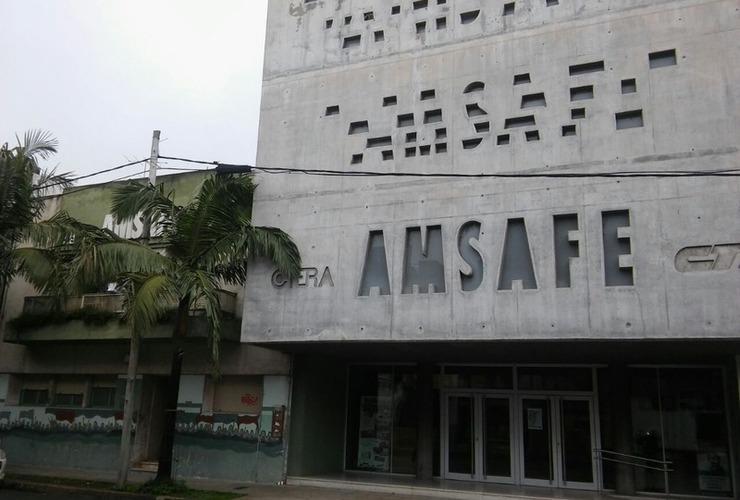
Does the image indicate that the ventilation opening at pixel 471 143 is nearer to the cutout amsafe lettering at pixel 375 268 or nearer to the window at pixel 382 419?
the cutout amsafe lettering at pixel 375 268

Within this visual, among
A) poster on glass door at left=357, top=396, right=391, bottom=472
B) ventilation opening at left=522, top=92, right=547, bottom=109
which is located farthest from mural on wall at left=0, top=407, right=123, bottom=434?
ventilation opening at left=522, top=92, right=547, bottom=109

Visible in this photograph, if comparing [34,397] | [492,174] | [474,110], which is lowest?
[34,397]

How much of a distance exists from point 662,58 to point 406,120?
5.53 metres

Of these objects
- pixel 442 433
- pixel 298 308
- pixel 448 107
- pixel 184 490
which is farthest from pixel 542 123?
pixel 184 490

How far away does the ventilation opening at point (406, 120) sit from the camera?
15.1 meters

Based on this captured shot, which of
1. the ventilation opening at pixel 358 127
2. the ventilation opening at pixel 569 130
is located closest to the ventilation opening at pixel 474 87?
the ventilation opening at pixel 569 130

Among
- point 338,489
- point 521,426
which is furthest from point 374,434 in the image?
point 521,426

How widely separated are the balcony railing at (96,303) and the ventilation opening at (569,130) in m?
9.40

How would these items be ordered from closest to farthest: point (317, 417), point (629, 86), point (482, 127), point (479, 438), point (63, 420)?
1. point (629, 86)
2. point (482, 127)
3. point (479, 438)
4. point (317, 417)
5. point (63, 420)

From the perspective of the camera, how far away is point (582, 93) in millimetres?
13641

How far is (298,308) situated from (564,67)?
25.8 ft

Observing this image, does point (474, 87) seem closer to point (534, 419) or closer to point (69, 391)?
point (534, 419)

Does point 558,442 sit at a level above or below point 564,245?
below

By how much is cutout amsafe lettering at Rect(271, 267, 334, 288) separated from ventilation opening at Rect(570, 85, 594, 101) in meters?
6.52
